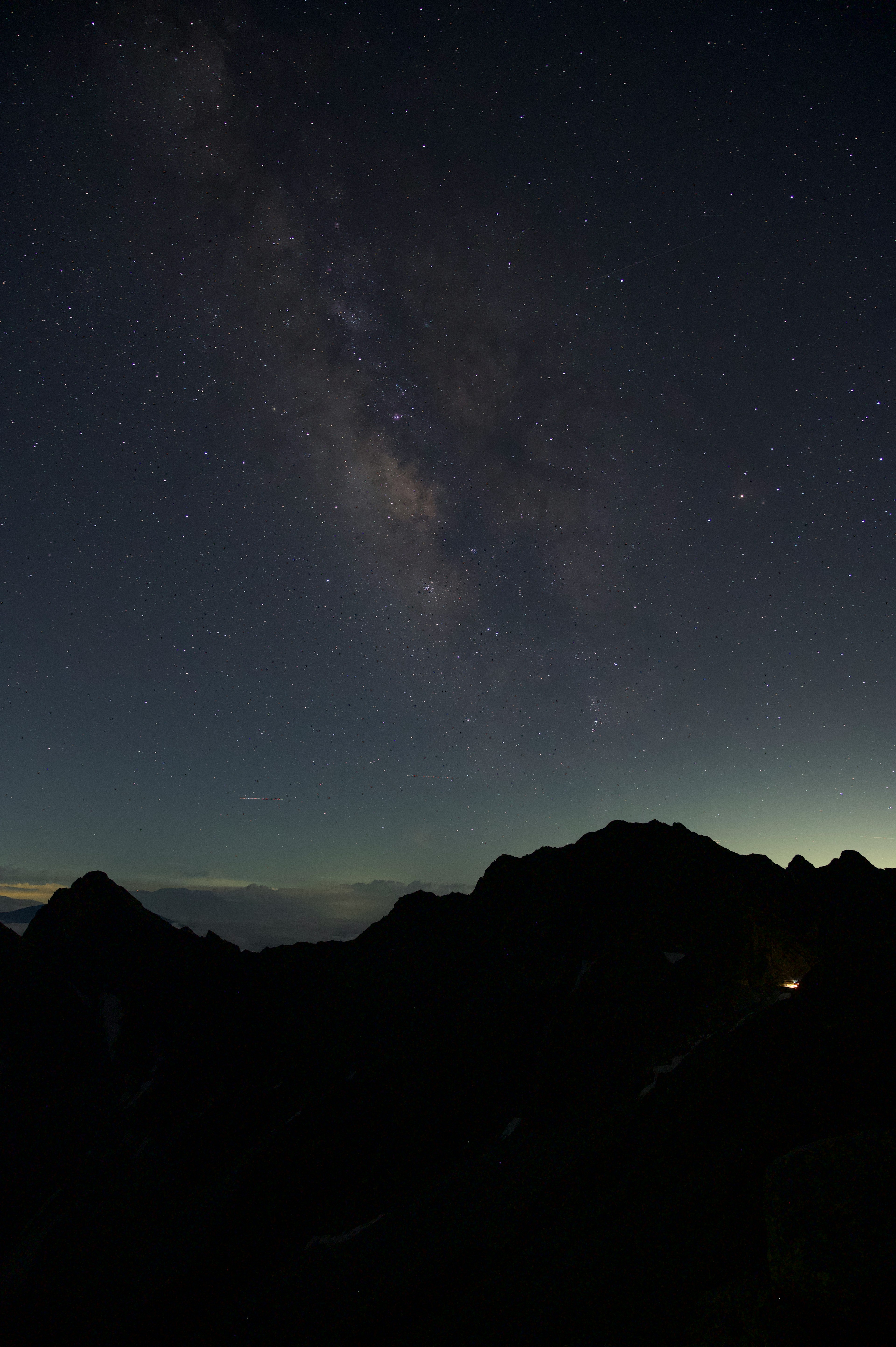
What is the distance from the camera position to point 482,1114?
55.8m

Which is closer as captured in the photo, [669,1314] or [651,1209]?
[669,1314]

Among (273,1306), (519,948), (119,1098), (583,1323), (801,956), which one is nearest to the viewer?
(583,1323)

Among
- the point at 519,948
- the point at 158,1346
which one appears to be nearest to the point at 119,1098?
the point at 158,1346

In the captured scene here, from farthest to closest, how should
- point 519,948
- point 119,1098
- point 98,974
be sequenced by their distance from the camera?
1. point 98,974
2. point 119,1098
3. point 519,948

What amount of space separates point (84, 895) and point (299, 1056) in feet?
174

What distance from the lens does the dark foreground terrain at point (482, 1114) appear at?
2459 centimetres

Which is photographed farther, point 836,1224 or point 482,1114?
point 482,1114

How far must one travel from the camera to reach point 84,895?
10225 cm

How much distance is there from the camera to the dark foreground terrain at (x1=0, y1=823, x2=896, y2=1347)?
80.7 feet

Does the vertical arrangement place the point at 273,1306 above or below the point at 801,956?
below

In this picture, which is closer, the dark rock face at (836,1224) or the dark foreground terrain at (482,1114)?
the dark rock face at (836,1224)

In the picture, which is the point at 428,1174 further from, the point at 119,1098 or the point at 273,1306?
the point at 119,1098

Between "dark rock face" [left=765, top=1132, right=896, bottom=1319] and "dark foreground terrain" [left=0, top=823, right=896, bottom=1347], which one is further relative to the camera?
"dark foreground terrain" [left=0, top=823, right=896, bottom=1347]

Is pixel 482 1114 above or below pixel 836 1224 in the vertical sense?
below
